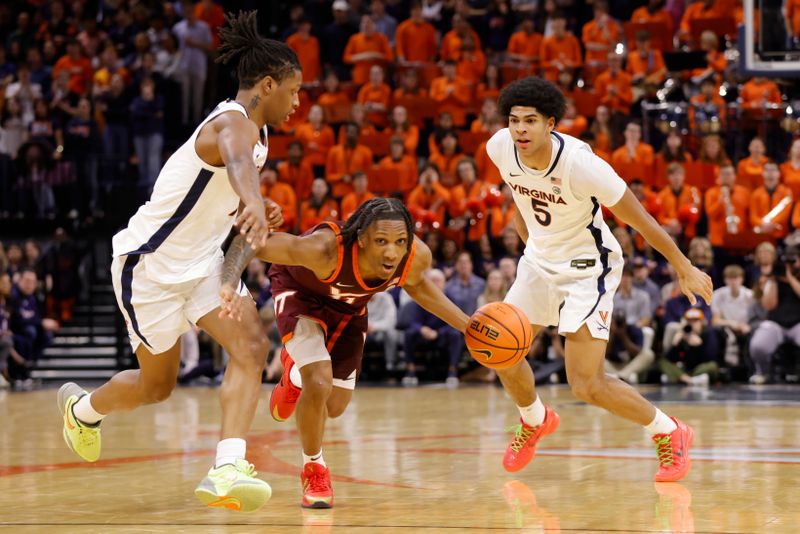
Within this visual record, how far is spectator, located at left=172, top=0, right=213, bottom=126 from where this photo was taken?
1909 centimetres

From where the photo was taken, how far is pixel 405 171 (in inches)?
634

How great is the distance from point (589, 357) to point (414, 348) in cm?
797

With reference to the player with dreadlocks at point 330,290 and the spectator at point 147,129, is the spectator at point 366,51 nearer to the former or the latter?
the spectator at point 147,129

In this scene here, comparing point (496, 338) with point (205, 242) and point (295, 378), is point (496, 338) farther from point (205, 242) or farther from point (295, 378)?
point (205, 242)

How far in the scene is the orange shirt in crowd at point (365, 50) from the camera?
61.8 ft

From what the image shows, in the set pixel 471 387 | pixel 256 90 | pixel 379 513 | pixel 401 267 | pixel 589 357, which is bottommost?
pixel 471 387

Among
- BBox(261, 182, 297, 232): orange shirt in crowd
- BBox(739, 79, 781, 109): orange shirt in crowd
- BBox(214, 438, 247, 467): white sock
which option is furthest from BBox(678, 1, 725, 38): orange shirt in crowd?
BBox(214, 438, 247, 467): white sock

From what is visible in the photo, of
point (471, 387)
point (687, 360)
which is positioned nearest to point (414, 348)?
point (471, 387)

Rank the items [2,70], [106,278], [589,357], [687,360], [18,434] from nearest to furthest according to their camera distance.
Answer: [589,357] → [18,434] → [687,360] → [106,278] → [2,70]

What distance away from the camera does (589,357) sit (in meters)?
6.60

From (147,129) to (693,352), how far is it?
871cm

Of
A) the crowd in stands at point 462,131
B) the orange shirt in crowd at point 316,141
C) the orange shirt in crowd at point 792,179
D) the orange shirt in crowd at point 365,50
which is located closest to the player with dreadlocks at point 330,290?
the crowd in stands at point 462,131

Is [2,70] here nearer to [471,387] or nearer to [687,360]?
[471,387]

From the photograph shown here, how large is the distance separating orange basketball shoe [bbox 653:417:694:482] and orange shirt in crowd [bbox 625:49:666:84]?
10712 mm
